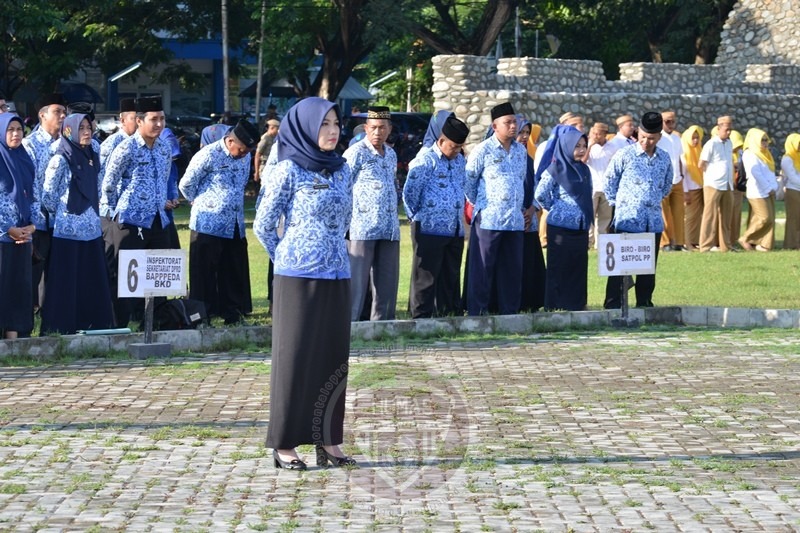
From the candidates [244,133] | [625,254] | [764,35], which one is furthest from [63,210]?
[764,35]

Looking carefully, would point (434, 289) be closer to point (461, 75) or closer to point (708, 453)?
point (708, 453)

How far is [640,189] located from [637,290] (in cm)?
96

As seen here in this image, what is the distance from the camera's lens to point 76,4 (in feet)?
141

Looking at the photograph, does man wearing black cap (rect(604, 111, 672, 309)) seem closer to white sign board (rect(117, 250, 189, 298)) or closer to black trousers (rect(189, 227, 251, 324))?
black trousers (rect(189, 227, 251, 324))

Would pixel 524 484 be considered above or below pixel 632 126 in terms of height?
below

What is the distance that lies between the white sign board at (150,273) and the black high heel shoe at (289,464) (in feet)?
12.7

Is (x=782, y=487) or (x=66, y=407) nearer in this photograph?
(x=782, y=487)

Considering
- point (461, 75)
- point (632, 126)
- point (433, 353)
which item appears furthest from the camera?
point (461, 75)

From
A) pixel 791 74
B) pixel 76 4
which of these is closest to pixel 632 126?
pixel 791 74

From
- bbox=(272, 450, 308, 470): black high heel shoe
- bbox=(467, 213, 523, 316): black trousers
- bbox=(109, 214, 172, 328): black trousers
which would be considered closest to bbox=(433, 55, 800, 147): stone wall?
bbox=(467, 213, 523, 316): black trousers

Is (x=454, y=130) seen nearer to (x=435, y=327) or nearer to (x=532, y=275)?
(x=435, y=327)

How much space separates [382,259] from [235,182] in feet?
4.72

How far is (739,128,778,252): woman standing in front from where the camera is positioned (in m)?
21.4

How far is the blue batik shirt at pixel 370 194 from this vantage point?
13.3 metres
